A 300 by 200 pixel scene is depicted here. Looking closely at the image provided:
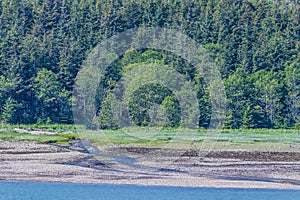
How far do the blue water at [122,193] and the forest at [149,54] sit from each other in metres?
33.9

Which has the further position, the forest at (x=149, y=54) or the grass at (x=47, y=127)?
the forest at (x=149, y=54)

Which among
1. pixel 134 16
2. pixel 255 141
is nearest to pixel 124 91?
pixel 255 141

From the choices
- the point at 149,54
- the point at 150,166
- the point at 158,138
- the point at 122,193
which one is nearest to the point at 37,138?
the point at 158,138

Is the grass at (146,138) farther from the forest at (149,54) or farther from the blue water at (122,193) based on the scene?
the blue water at (122,193)

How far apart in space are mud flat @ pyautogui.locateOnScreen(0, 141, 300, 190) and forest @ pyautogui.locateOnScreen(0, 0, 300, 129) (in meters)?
17.7

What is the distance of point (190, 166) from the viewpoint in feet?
149

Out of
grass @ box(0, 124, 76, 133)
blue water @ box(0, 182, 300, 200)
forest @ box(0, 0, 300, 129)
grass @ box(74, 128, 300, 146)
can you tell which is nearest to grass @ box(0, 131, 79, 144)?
grass @ box(74, 128, 300, 146)

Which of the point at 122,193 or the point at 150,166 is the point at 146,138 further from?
the point at 122,193

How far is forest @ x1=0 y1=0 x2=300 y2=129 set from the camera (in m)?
89.1

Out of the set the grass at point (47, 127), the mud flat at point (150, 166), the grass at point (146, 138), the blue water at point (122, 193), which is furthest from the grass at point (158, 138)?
the blue water at point (122, 193)

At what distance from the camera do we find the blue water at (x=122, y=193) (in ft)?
113

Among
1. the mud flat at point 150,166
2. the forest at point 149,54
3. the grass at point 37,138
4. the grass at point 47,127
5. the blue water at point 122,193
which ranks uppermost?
the forest at point 149,54

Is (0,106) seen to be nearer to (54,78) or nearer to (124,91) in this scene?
(54,78)

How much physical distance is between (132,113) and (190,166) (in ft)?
83.9
